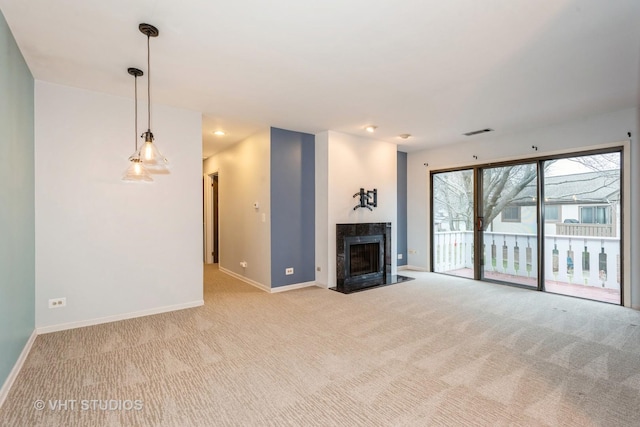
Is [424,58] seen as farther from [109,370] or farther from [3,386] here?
[3,386]

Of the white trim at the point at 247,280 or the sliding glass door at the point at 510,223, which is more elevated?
the sliding glass door at the point at 510,223

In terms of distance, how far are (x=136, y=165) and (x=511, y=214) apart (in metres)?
5.61

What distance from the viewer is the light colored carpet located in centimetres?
190

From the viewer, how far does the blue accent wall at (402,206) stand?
6.77 m

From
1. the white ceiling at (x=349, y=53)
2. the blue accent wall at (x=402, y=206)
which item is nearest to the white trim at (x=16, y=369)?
the white ceiling at (x=349, y=53)

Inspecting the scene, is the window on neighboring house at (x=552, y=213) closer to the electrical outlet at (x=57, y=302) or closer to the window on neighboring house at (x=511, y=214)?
the window on neighboring house at (x=511, y=214)

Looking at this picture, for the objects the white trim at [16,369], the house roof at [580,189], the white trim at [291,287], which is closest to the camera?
the white trim at [16,369]

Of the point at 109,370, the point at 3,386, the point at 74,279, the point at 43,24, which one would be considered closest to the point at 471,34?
the point at 43,24

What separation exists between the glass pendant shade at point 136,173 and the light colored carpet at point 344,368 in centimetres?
164

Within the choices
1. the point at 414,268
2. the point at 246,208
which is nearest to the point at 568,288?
the point at 414,268

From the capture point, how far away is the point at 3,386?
2064 mm

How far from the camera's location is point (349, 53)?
262 centimetres

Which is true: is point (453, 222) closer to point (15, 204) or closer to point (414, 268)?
point (414, 268)

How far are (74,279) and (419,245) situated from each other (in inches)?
229
